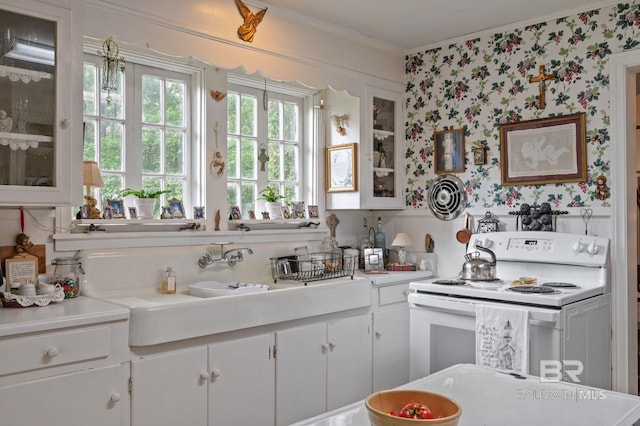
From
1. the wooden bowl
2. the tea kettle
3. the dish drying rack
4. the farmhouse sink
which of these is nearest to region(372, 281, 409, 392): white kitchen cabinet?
the farmhouse sink

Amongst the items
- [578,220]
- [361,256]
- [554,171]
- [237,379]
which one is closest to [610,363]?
[578,220]

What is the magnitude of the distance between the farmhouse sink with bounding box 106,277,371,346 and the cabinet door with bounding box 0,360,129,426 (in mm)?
190

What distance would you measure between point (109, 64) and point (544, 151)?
8.60 feet

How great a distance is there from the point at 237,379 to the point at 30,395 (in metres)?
0.98

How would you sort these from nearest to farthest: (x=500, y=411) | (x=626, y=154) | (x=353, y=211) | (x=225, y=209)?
(x=500, y=411), (x=626, y=154), (x=225, y=209), (x=353, y=211)

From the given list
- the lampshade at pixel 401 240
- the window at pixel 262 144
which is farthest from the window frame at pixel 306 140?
the lampshade at pixel 401 240

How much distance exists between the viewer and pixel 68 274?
263 cm

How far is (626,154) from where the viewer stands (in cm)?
317

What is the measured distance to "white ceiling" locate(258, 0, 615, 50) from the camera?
128 inches

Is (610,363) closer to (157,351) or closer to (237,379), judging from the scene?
(237,379)

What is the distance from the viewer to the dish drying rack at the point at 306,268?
11.4ft

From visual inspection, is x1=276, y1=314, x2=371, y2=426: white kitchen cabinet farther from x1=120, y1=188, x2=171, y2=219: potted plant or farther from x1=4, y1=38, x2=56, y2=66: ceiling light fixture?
x1=4, y1=38, x2=56, y2=66: ceiling light fixture

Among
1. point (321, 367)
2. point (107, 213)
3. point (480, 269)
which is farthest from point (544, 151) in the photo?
point (107, 213)

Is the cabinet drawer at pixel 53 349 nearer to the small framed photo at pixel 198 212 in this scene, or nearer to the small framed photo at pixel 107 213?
the small framed photo at pixel 107 213
